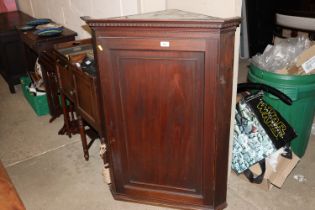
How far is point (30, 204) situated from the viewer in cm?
204

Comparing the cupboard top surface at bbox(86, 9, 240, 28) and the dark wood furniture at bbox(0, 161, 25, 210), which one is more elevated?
the cupboard top surface at bbox(86, 9, 240, 28)

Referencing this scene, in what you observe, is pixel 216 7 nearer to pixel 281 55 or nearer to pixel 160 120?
pixel 160 120

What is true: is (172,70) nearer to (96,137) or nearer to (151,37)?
(151,37)

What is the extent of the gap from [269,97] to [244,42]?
2.46 meters

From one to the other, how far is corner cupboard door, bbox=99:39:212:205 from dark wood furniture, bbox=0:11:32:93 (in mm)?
2354

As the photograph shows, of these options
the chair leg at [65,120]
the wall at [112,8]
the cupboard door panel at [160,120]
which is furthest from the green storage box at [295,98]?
the chair leg at [65,120]

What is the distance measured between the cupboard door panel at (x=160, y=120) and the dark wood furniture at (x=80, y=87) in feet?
0.79

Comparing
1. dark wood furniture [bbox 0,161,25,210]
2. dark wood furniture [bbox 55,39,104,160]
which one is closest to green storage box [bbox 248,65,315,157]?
dark wood furniture [bbox 55,39,104,160]

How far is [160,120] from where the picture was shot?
1647mm

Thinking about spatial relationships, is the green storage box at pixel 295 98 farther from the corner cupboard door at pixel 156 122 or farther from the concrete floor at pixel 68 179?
the corner cupboard door at pixel 156 122

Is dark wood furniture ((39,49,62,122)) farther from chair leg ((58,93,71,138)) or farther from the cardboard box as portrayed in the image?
the cardboard box

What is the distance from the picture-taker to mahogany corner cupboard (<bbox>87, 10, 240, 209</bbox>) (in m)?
1.41

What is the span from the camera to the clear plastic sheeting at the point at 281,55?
2145 millimetres

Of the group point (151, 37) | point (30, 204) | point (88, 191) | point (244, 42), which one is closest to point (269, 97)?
point (151, 37)
